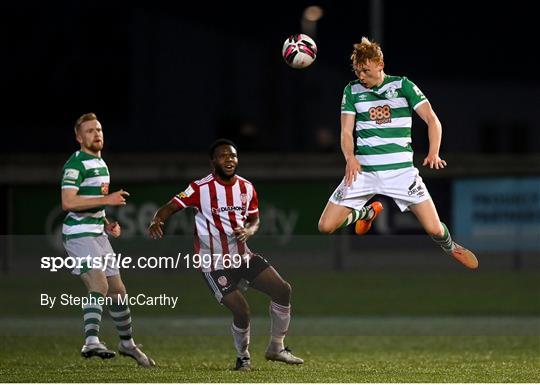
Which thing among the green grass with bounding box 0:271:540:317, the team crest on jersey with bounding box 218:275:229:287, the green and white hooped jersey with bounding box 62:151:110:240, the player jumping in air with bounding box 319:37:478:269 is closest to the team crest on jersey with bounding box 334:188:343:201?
the player jumping in air with bounding box 319:37:478:269

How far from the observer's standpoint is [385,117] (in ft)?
35.1

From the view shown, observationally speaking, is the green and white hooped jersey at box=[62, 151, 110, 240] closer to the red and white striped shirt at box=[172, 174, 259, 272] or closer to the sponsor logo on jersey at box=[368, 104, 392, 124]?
the red and white striped shirt at box=[172, 174, 259, 272]

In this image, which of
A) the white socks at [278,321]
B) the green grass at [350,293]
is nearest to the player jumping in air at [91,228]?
the white socks at [278,321]

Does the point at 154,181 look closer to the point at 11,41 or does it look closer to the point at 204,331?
the point at 204,331

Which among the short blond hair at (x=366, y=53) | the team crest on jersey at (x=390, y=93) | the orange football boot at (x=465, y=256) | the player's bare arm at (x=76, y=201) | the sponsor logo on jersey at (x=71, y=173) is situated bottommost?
the orange football boot at (x=465, y=256)

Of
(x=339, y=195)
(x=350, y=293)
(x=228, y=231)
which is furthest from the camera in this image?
(x=350, y=293)

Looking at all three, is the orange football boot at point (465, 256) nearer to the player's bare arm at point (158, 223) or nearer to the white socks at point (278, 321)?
the white socks at point (278, 321)

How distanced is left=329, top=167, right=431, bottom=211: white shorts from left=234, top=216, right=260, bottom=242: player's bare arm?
86 cm

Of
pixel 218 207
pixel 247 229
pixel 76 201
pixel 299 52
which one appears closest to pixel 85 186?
pixel 76 201

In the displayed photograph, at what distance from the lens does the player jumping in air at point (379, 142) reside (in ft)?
34.7

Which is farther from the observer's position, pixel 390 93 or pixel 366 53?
pixel 390 93

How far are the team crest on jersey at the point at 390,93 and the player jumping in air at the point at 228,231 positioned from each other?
139 cm

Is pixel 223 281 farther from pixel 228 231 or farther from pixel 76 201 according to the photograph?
pixel 76 201

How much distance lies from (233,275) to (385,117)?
1978mm
